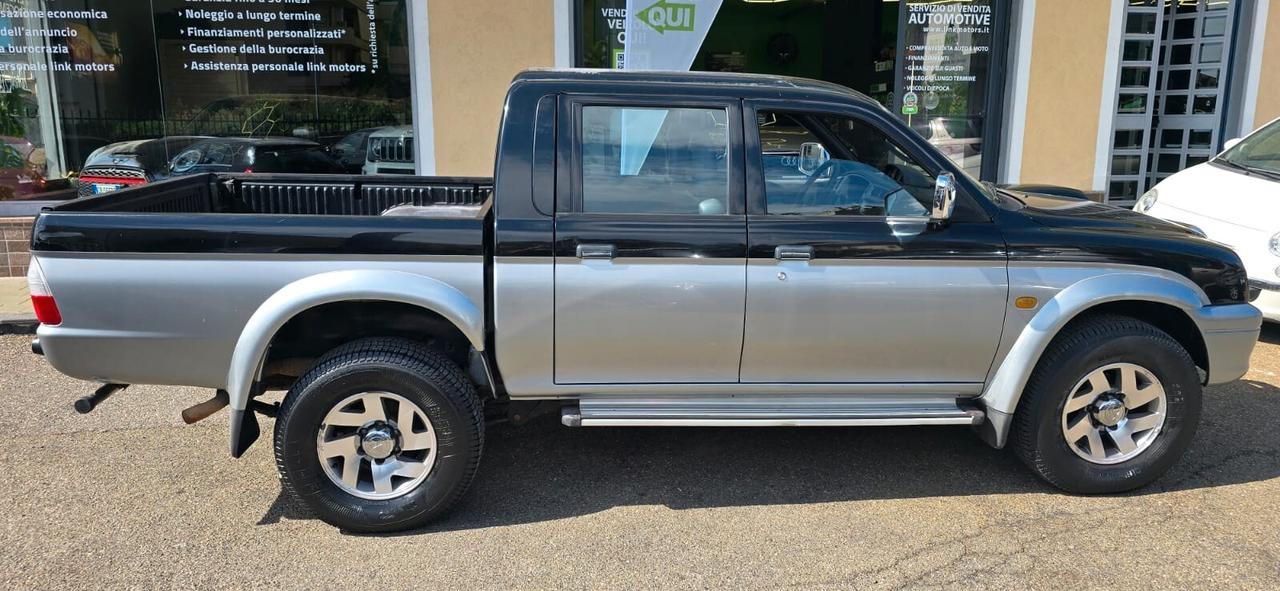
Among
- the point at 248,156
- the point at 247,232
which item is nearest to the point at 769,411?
the point at 247,232

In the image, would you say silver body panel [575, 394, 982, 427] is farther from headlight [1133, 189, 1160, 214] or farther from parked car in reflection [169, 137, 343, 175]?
parked car in reflection [169, 137, 343, 175]

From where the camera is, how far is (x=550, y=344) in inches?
143

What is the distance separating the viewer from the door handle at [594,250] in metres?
3.57

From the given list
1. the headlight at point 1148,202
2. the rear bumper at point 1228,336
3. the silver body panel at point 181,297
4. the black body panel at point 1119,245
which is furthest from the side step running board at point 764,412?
the headlight at point 1148,202

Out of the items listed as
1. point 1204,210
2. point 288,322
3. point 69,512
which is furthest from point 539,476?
point 1204,210

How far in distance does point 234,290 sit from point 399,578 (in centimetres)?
130

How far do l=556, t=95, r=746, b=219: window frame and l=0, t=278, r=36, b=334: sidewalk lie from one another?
465cm

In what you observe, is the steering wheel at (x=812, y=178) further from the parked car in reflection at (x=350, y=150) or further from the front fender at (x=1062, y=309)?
the parked car in reflection at (x=350, y=150)

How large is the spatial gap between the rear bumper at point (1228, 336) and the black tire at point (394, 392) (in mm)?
3277

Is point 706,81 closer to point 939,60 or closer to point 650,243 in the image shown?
point 650,243

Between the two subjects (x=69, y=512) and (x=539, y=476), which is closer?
(x=69, y=512)

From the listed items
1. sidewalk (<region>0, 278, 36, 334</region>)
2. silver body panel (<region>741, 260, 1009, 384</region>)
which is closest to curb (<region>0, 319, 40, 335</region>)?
sidewalk (<region>0, 278, 36, 334</region>)

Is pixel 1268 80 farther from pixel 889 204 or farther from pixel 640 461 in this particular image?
pixel 640 461

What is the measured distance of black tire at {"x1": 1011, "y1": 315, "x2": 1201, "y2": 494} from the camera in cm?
384
